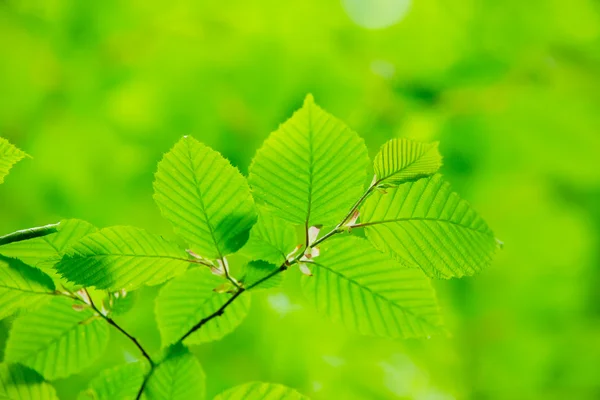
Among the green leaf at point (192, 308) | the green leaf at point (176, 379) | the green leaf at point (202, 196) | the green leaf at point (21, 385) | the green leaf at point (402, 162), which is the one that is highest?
the green leaf at point (402, 162)

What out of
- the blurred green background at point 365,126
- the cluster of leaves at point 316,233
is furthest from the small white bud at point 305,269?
the blurred green background at point 365,126

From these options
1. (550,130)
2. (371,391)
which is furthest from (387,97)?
(371,391)

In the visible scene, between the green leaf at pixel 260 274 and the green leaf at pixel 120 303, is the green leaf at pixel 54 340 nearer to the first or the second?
the green leaf at pixel 120 303

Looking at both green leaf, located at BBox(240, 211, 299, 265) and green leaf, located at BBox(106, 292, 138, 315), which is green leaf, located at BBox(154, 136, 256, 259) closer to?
green leaf, located at BBox(240, 211, 299, 265)

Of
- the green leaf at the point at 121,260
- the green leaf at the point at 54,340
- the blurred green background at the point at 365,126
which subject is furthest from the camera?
the blurred green background at the point at 365,126

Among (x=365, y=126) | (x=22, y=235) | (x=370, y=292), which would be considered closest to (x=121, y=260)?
(x=22, y=235)
